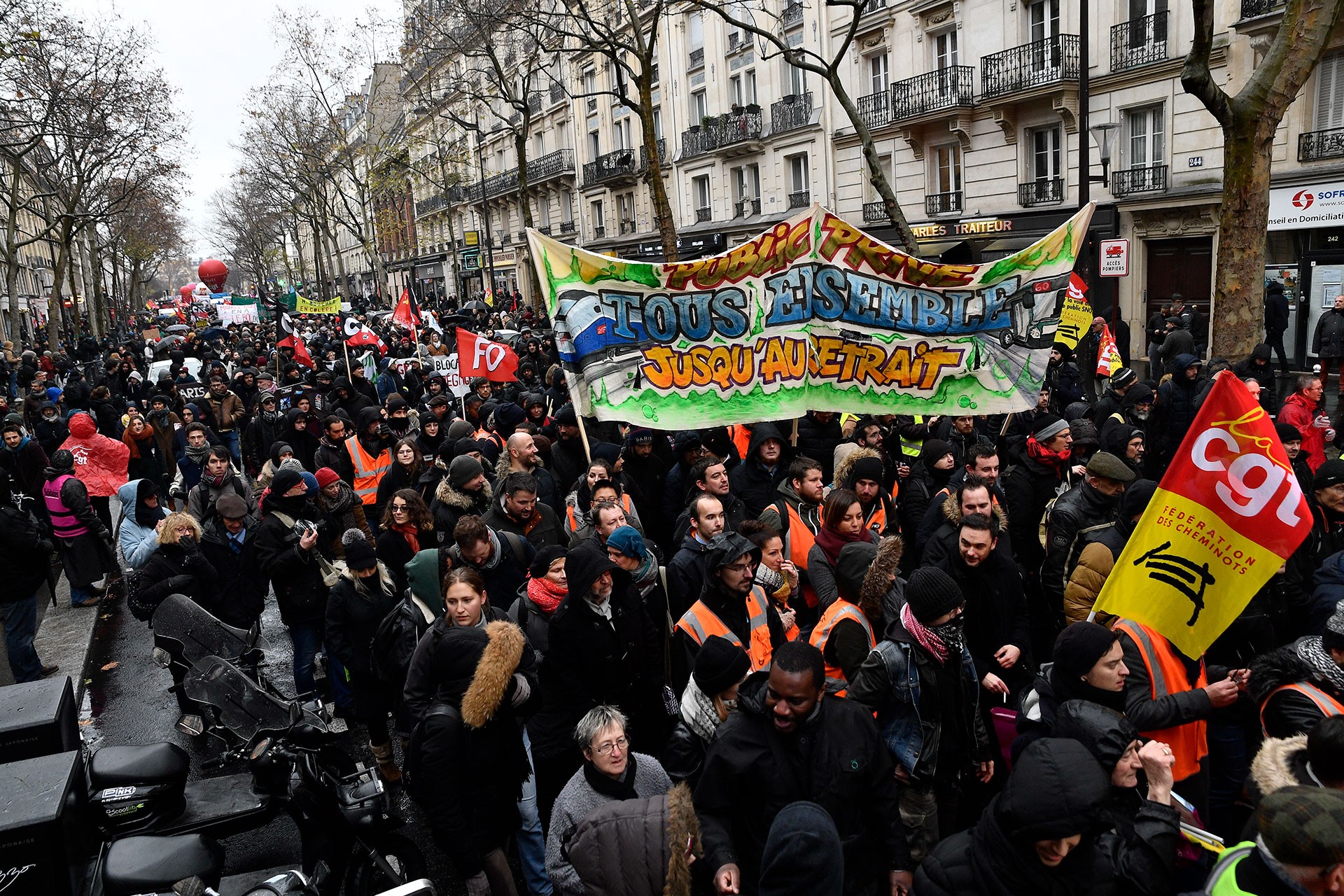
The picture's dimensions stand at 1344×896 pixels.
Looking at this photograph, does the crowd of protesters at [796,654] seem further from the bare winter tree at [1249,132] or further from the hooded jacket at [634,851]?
the bare winter tree at [1249,132]

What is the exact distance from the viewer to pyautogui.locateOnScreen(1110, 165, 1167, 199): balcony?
803 inches

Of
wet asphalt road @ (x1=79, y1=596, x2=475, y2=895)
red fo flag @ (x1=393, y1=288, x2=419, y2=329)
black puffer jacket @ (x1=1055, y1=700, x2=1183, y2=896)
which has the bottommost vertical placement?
wet asphalt road @ (x1=79, y1=596, x2=475, y2=895)

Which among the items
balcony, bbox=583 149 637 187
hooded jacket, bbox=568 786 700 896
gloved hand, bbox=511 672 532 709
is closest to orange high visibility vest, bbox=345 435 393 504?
gloved hand, bbox=511 672 532 709

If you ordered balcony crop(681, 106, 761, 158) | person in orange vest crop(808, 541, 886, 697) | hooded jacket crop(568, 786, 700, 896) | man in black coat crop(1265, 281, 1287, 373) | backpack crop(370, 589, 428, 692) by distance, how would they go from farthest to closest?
balcony crop(681, 106, 761, 158)
man in black coat crop(1265, 281, 1287, 373)
backpack crop(370, 589, 428, 692)
person in orange vest crop(808, 541, 886, 697)
hooded jacket crop(568, 786, 700, 896)

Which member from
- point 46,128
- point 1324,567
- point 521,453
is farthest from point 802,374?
point 46,128

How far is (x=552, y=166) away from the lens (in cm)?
4675

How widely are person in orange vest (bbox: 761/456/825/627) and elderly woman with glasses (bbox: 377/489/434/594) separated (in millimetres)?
2296

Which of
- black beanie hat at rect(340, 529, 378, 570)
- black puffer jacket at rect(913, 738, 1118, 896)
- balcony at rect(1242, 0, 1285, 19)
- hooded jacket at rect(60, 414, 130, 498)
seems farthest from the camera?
balcony at rect(1242, 0, 1285, 19)

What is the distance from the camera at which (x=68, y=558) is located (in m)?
8.90

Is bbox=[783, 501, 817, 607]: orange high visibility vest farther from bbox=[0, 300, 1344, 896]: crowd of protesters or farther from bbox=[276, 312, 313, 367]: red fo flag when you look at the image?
bbox=[276, 312, 313, 367]: red fo flag

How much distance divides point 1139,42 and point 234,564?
2117 cm

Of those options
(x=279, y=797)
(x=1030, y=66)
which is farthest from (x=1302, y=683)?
(x=1030, y=66)

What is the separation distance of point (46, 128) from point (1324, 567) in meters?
29.1

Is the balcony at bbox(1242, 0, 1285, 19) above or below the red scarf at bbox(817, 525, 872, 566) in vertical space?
above
